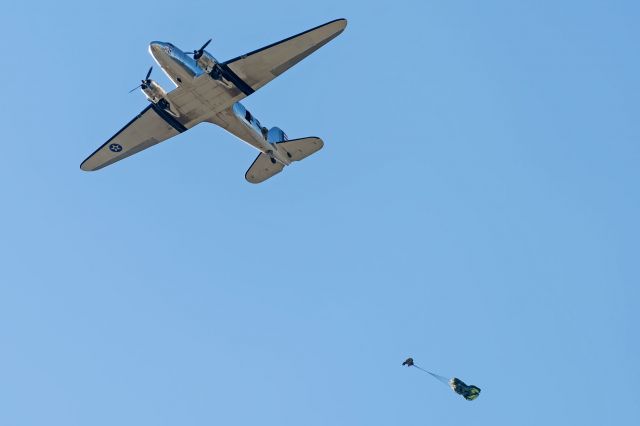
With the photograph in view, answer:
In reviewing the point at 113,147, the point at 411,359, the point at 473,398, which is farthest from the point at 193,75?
the point at 473,398

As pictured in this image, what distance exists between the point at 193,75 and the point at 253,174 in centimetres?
1214

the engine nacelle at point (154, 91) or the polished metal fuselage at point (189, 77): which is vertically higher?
the polished metal fuselage at point (189, 77)

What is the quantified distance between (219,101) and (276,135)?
266 inches

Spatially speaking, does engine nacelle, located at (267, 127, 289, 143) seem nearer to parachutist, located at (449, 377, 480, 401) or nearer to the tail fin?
the tail fin

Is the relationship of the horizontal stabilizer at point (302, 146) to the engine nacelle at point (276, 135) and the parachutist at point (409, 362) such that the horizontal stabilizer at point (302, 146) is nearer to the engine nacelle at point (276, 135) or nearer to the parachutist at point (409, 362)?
the engine nacelle at point (276, 135)

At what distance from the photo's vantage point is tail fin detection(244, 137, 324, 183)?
64.4 metres

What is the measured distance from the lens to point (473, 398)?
53.7 m

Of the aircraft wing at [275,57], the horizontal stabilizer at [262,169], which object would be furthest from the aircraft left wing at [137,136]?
the aircraft wing at [275,57]

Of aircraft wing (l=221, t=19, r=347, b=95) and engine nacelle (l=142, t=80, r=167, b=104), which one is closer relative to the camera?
aircraft wing (l=221, t=19, r=347, b=95)

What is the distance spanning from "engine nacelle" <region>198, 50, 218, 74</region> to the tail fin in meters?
10.0

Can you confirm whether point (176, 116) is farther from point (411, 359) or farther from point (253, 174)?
point (411, 359)

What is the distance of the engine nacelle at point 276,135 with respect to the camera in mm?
64419

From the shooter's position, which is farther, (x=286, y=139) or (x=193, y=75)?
(x=286, y=139)

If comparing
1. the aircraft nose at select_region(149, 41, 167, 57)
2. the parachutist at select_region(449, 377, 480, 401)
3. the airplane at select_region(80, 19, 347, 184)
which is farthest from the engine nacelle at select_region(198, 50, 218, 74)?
the parachutist at select_region(449, 377, 480, 401)
